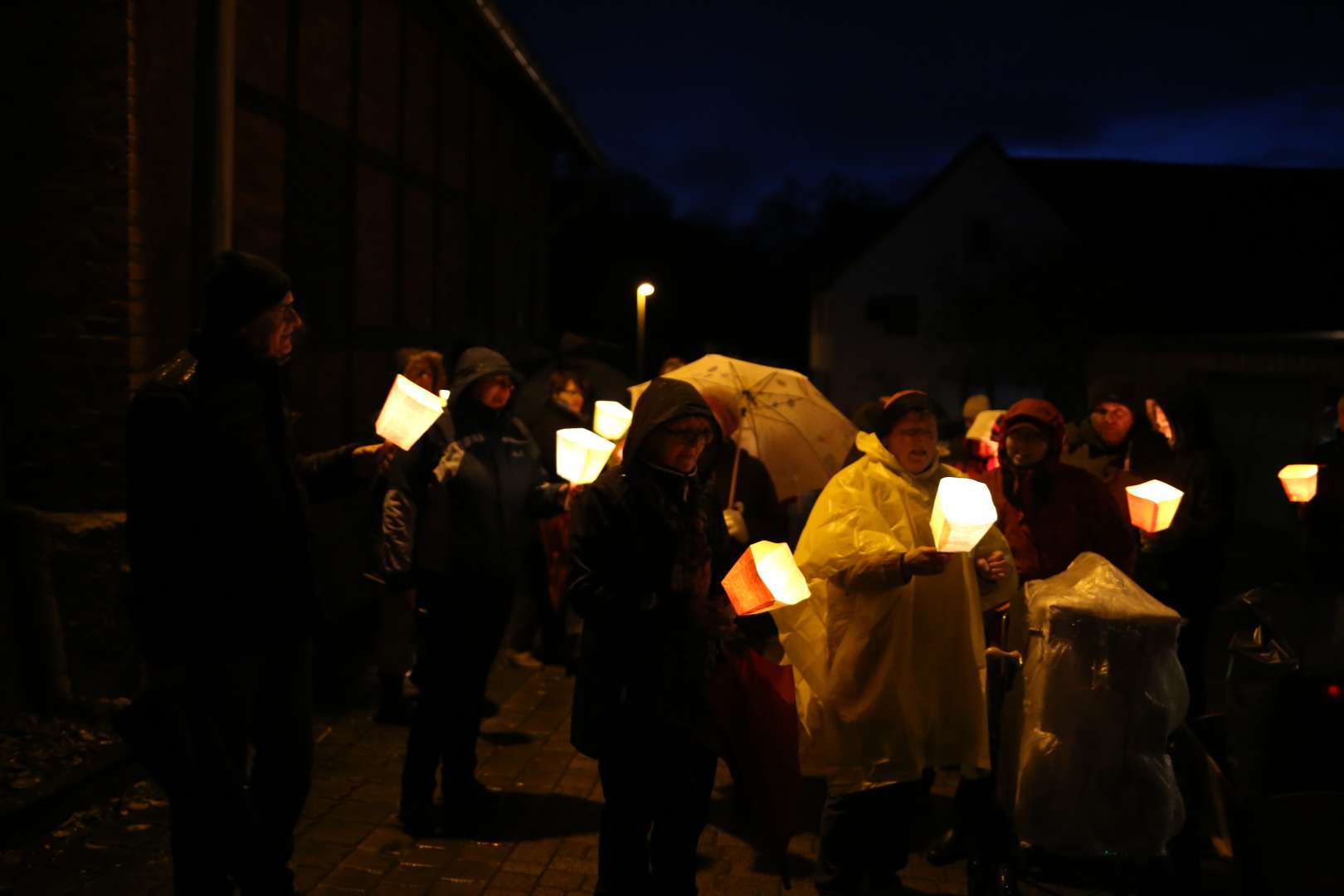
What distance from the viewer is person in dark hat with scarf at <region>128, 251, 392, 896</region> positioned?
10.9ft

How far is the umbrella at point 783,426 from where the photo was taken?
652 centimetres

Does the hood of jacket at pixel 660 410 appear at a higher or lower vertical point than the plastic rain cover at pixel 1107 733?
higher

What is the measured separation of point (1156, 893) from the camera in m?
4.23

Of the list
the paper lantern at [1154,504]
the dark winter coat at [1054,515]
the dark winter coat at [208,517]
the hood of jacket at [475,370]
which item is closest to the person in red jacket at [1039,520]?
the dark winter coat at [1054,515]

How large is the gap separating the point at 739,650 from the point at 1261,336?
818 inches

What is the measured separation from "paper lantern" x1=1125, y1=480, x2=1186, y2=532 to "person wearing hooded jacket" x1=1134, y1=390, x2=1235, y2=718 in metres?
0.66

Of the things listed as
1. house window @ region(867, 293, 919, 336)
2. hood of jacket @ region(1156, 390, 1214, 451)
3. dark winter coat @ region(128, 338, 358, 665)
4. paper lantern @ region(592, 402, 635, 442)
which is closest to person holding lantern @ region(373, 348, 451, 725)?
paper lantern @ region(592, 402, 635, 442)

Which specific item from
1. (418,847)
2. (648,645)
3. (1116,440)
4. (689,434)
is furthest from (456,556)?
(1116,440)

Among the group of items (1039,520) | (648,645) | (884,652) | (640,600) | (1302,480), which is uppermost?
(1302,480)

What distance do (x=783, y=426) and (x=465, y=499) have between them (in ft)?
7.32

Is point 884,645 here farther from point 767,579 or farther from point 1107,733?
point 767,579

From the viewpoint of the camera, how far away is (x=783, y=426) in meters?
6.56

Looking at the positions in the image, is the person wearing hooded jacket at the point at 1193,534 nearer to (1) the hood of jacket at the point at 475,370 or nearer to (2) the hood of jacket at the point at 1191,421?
(2) the hood of jacket at the point at 1191,421

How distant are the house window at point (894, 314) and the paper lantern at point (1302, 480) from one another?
36.4m
